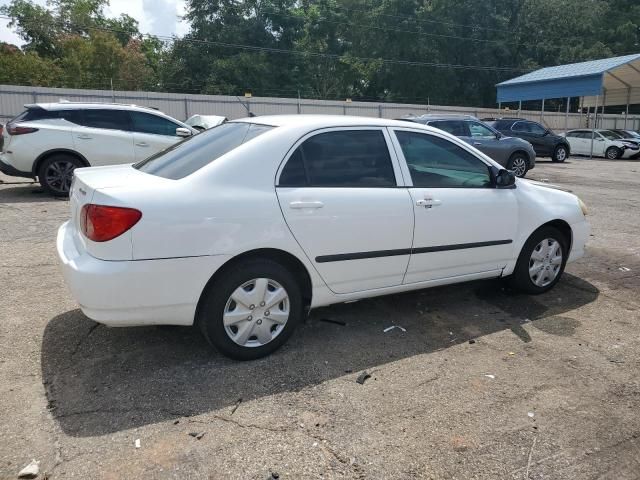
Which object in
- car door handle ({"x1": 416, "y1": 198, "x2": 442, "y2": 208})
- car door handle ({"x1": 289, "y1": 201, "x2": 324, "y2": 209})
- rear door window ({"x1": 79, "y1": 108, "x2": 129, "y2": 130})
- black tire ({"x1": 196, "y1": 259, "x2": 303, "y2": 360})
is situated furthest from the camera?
rear door window ({"x1": 79, "y1": 108, "x2": 129, "y2": 130})

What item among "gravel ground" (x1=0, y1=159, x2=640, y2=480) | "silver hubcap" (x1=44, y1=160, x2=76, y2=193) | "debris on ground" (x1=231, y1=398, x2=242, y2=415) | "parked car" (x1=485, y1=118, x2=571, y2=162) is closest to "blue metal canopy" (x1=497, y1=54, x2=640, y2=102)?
"parked car" (x1=485, y1=118, x2=571, y2=162)

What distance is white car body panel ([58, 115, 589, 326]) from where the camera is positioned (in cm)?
318

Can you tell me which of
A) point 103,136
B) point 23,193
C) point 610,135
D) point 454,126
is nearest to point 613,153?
point 610,135

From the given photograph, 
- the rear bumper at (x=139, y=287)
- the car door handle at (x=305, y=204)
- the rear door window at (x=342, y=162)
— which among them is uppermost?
the rear door window at (x=342, y=162)

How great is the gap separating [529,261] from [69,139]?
783 centimetres

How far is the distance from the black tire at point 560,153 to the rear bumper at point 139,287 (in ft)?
70.6

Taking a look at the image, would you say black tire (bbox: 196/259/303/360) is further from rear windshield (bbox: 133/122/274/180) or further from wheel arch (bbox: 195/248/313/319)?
rear windshield (bbox: 133/122/274/180)

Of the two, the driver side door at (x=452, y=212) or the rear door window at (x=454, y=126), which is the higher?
the rear door window at (x=454, y=126)

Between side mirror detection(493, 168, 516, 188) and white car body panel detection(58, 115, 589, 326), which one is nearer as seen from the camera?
white car body panel detection(58, 115, 589, 326)

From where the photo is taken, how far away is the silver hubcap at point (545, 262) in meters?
4.94

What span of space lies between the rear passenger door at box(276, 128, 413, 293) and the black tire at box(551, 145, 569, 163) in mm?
20188

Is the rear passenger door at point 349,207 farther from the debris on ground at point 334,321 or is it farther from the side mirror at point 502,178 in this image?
the side mirror at point 502,178

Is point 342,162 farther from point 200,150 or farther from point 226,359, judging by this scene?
point 226,359

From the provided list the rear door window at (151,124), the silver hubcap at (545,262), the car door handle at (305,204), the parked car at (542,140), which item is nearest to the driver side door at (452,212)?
the silver hubcap at (545,262)
